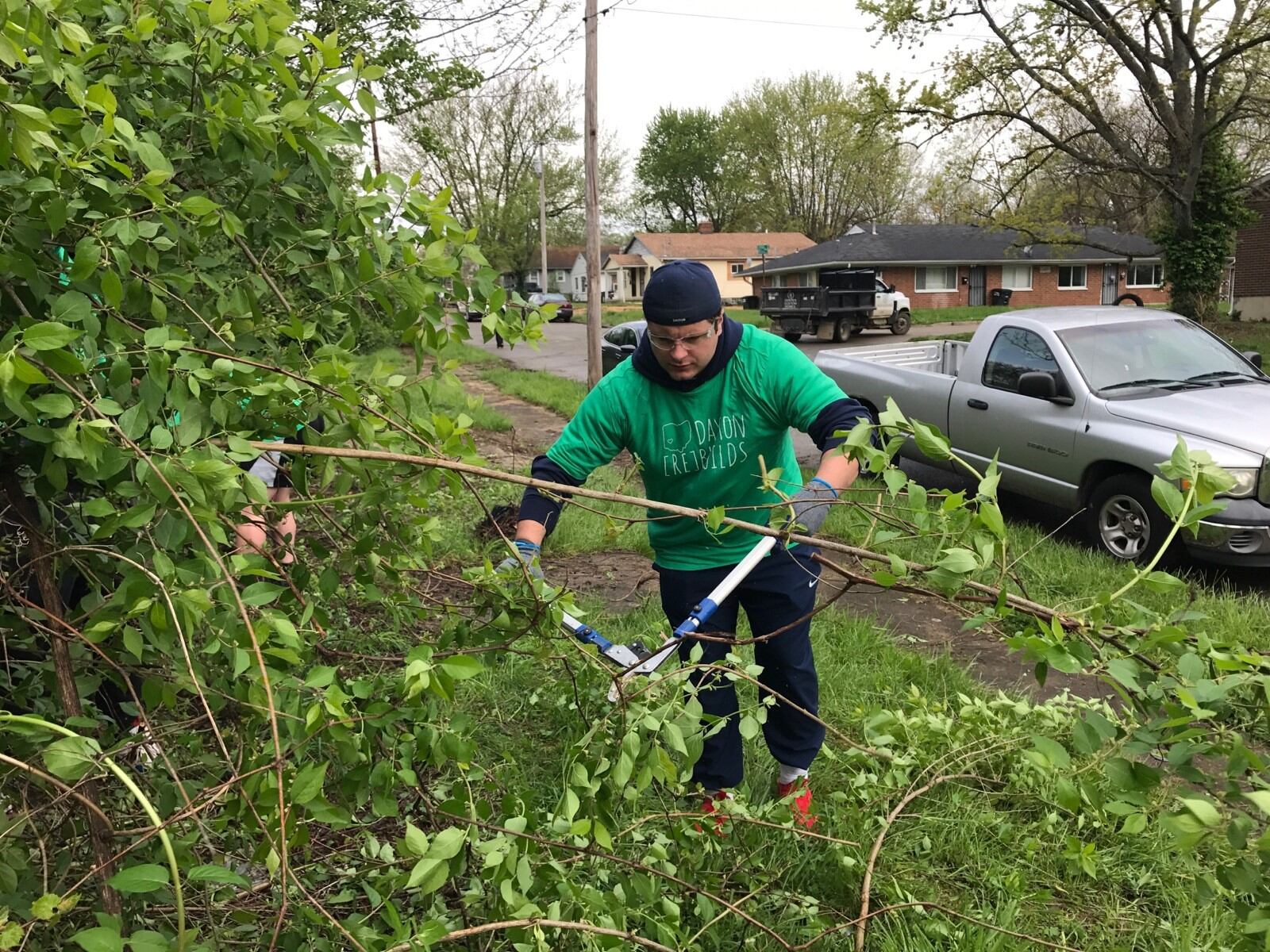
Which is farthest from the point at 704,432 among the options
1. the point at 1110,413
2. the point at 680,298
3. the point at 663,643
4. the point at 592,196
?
the point at 592,196

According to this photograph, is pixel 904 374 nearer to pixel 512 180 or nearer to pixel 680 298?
pixel 680 298

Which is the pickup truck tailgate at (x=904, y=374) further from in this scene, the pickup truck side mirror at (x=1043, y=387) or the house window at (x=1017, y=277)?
the house window at (x=1017, y=277)

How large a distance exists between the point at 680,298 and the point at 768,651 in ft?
4.18

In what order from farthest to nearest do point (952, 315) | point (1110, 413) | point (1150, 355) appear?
point (952, 315) → point (1150, 355) → point (1110, 413)

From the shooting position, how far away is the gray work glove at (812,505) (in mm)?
1833

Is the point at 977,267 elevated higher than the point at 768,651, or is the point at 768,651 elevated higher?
the point at 977,267

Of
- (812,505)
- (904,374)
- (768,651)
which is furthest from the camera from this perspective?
(904,374)

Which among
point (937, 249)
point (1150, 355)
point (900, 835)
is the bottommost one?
point (900, 835)

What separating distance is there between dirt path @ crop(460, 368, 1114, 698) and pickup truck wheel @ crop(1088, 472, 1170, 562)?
4.79ft

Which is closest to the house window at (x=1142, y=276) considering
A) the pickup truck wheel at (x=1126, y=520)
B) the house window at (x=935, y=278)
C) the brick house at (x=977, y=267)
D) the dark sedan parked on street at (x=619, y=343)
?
the brick house at (x=977, y=267)

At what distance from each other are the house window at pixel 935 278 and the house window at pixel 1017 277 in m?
2.63

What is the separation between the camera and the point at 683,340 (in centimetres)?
292

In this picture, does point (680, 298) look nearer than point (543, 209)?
Yes

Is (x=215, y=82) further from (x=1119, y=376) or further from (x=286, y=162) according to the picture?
(x=1119, y=376)
